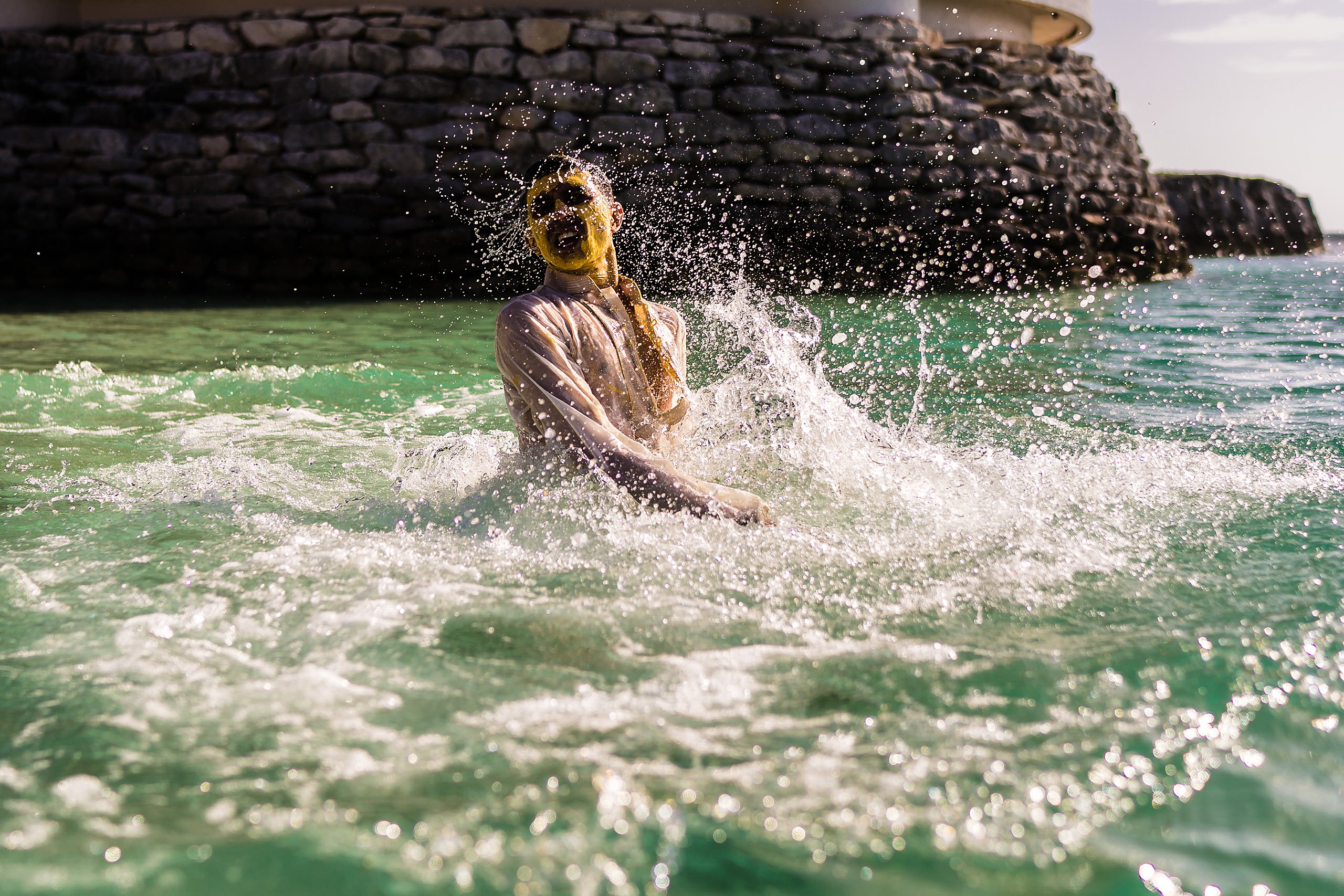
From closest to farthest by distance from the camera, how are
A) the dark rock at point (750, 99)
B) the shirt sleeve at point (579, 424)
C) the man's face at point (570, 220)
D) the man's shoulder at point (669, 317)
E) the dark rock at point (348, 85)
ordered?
the shirt sleeve at point (579, 424) < the man's face at point (570, 220) < the man's shoulder at point (669, 317) < the dark rock at point (348, 85) < the dark rock at point (750, 99)

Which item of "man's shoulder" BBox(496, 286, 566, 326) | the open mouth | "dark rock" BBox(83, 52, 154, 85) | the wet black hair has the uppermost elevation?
"dark rock" BBox(83, 52, 154, 85)

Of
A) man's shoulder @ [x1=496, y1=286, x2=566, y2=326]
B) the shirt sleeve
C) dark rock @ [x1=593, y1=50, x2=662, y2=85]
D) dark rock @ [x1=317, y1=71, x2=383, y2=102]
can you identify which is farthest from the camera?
dark rock @ [x1=593, y1=50, x2=662, y2=85]

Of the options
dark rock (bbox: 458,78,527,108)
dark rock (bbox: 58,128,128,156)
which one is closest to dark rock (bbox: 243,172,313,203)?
dark rock (bbox: 58,128,128,156)

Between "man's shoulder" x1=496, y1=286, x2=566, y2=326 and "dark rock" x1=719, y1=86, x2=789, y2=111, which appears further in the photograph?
"dark rock" x1=719, y1=86, x2=789, y2=111

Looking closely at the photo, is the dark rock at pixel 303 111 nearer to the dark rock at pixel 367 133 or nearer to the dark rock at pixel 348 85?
the dark rock at pixel 348 85

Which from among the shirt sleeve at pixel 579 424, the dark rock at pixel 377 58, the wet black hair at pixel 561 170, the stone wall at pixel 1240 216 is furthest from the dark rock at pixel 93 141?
the stone wall at pixel 1240 216

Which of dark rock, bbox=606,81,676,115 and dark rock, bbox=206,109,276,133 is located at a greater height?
dark rock, bbox=606,81,676,115

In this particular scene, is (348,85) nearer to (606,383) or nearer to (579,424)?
(606,383)

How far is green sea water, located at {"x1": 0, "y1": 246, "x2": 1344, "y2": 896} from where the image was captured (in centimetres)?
170

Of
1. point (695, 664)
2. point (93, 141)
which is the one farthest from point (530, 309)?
point (93, 141)

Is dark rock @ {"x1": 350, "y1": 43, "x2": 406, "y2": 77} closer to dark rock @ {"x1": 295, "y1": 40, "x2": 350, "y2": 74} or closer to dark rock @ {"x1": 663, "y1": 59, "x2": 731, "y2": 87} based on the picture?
dark rock @ {"x1": 295, "y1": 40, "x2": 350, "y2": 74}

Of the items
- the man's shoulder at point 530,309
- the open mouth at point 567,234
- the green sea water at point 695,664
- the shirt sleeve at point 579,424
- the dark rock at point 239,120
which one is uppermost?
the dark rock at point 239,120

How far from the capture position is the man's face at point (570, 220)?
2957mm

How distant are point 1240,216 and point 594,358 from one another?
28.0 m
